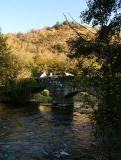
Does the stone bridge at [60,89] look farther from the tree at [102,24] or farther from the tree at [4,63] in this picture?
the tree at [102,24]

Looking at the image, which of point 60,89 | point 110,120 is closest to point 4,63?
point 60,89

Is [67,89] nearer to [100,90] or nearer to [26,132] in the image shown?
[26,132]

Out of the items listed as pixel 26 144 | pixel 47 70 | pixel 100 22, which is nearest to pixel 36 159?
pixel 26 144

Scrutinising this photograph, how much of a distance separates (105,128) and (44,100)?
197 feet

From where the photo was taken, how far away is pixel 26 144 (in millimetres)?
28094

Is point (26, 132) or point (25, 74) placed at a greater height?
point (25, 74)

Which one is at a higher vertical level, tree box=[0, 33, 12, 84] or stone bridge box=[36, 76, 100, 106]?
tree box=[0, 33, 12, 84]

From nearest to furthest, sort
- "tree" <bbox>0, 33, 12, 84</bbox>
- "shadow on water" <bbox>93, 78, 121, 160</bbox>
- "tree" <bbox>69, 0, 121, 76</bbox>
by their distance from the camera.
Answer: "shadow on water" <bbox>93, 78, 121, 160</bbox>, "tree" <bbox>69, 0, 121, 76</bbox>, "tree" <bbox>0, 33, 12, 84</bbox>

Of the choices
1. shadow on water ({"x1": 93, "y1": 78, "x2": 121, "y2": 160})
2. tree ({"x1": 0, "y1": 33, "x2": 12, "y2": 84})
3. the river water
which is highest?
tree ({"x1": 0, "y1": 33, "x2": 12, "y2": 84})

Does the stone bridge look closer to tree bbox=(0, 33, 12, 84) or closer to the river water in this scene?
tree bbox=(0, 33, 12, 84)

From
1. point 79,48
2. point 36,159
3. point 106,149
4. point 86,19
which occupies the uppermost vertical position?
point 86,19

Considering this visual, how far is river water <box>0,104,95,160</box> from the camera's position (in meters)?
24.5

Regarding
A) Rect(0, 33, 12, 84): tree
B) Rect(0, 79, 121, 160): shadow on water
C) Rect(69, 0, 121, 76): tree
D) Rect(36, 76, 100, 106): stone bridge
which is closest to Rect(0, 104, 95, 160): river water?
Rect(0, 79, 121, 160): shadow on water

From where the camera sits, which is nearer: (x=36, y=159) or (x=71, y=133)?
(x=36, y=159)
